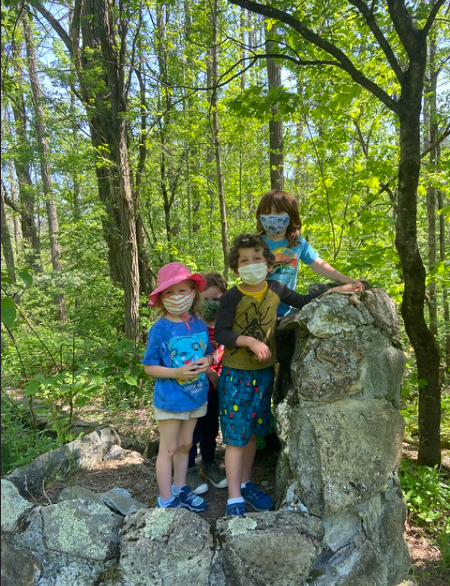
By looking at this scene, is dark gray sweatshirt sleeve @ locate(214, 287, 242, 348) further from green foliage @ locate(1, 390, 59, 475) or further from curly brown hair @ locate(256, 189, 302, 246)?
green foliage @ locate(1, 390, 59, 475)

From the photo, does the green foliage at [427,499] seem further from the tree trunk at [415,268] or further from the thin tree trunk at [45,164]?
the thin tree trunk at [45,164]

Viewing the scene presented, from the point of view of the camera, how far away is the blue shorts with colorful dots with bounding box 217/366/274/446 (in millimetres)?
2631

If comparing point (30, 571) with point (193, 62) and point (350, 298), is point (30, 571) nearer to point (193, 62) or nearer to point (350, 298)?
point (350, 298)

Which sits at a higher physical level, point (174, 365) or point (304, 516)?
point (174, 365)

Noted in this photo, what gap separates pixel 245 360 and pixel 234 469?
28.1 inches

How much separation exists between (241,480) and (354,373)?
3.82 ft

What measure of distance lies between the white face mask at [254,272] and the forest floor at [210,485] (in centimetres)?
163

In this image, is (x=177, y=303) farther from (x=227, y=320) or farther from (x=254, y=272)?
(x=254, y=272)

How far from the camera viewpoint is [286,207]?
9.99 feet

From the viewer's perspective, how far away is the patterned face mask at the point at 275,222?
306 cm

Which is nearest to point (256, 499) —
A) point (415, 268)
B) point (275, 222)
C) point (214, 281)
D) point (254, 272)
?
point (254, 272)

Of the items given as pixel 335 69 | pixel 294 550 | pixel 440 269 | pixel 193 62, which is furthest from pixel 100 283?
Result: pixel 294 550

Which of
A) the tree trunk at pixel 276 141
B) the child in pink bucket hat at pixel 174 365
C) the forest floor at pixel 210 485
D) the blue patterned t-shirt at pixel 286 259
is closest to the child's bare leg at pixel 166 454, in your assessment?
the child in pink bucket hat at pixel 174 365

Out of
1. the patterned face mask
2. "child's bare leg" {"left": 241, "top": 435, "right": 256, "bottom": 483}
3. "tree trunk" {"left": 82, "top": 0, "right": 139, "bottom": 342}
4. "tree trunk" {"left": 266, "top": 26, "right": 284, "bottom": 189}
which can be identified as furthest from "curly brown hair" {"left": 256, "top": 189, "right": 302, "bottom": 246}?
"tree trunk" {"left": 266, "top": 26, "right": 284, "bottom": 189}
